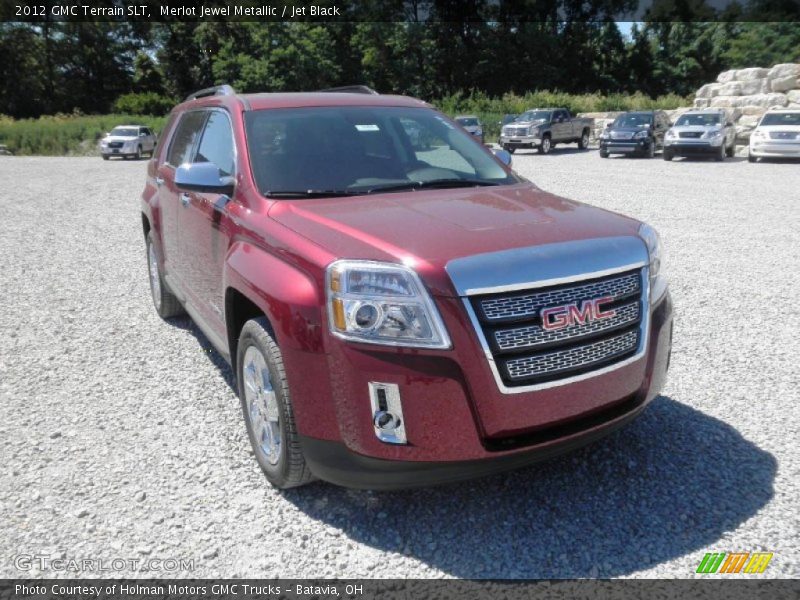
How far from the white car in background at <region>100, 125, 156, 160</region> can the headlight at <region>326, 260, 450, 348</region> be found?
113 ft

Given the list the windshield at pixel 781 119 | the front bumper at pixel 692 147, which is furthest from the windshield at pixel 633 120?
the windshield at pixel 781 119

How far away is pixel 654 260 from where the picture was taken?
3301 mm

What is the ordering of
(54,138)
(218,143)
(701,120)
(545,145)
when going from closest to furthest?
1. (218,143)
2. (701,120)
3. (545,145)
4. (54,138)

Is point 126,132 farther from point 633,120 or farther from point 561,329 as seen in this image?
point 561,329

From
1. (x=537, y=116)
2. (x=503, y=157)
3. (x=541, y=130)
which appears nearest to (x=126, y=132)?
(x=537, y=116)

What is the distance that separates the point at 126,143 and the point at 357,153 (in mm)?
34349

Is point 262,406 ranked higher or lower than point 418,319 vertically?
lower

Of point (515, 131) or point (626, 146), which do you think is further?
point (515, 131)

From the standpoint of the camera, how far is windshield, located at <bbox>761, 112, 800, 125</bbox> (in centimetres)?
2308

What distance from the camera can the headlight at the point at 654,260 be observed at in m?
3.25

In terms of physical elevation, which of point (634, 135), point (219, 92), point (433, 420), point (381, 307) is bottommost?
point (634, 135)

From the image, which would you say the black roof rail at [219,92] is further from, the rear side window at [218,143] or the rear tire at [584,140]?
the rear tire at [584,140]

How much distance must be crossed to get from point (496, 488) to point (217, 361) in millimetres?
2589

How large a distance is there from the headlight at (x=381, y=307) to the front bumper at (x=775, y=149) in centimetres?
2440
